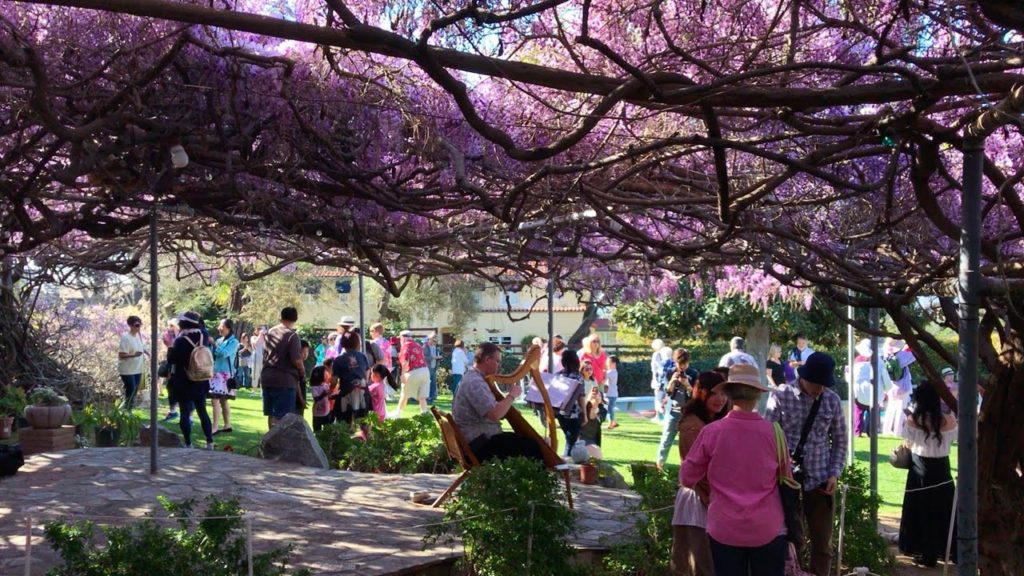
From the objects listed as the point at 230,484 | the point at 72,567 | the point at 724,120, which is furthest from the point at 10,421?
the point at 724,120

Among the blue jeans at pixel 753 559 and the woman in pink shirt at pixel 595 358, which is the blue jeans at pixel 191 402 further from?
the blue jeans at pixel 753 559

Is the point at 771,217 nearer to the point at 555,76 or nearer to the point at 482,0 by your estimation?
the point at 482,0

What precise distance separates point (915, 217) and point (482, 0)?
473 cm

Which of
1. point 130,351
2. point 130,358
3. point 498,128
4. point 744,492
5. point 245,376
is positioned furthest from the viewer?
point 245,376

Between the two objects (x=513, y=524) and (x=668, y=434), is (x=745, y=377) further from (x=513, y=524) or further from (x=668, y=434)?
(x=668, y=434)

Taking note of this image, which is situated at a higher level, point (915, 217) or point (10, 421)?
point (915, 217)

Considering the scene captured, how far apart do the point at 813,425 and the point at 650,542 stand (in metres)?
1.31

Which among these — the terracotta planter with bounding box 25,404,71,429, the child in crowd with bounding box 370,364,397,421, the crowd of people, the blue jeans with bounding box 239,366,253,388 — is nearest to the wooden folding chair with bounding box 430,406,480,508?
the crowd of people

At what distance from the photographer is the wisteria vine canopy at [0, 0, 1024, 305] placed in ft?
18.7

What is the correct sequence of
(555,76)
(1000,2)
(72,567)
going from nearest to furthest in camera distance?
(1000,2) < (555,76) < (72,567)

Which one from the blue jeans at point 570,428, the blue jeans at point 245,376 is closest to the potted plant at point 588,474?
the blue jeans at point 570,428

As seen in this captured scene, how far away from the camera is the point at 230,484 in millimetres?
10180

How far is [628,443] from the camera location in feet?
57.9

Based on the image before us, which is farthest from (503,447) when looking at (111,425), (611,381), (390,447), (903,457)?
(611,381)
